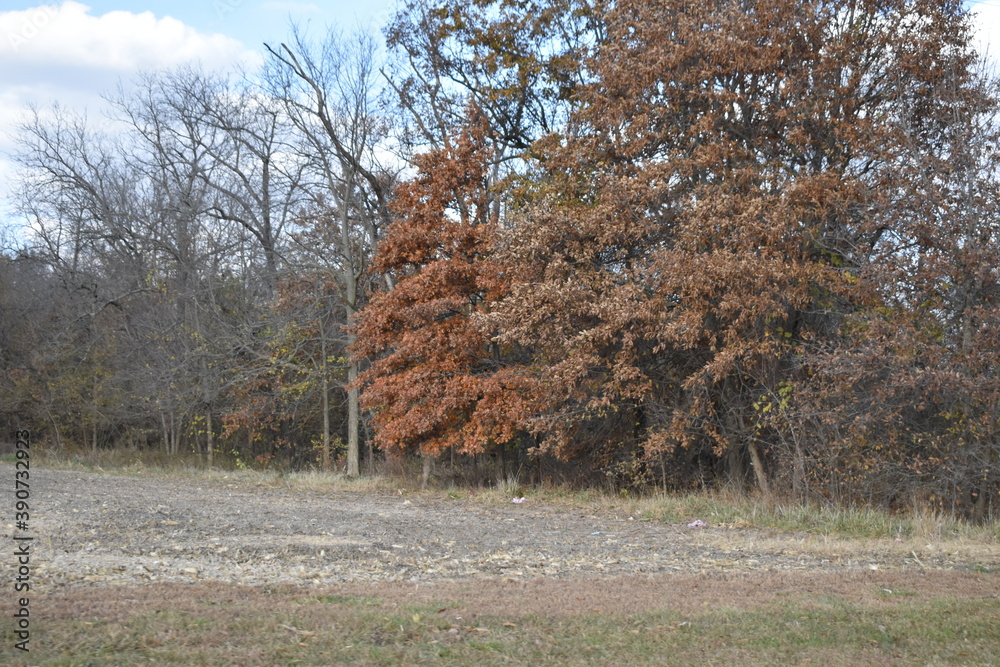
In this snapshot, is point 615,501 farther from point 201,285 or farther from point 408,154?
point 201,285

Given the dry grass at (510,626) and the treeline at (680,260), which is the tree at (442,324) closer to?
the treeline at (680,260)

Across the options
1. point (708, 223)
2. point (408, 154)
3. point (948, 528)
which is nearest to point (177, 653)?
point (948, 528)

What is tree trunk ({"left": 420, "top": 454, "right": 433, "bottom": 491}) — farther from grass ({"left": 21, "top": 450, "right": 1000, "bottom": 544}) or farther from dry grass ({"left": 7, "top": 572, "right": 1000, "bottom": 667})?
dry grass ({"left": 7, "top": 572, "right": 1000, "bottom": 667})

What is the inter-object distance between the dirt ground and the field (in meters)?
0.04

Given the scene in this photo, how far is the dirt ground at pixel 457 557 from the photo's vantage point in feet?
24.6

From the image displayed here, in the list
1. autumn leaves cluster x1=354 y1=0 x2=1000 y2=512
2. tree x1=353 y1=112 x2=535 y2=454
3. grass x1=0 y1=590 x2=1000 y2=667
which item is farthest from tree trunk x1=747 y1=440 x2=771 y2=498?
grass x1=0 y1=590 x2=1000 y2=667

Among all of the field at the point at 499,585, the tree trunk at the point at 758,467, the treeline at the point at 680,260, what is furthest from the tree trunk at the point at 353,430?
the tree trunk at the point at 758,467

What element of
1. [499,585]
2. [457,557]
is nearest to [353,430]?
[457,557]

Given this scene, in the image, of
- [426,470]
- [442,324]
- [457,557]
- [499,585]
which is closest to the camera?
[499,585]

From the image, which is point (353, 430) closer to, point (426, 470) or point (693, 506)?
point (426, 470)

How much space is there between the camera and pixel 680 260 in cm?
1448

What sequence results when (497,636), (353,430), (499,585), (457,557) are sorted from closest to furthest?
(497,636), (499,585), (457,557), (353,430)

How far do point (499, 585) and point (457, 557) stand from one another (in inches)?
73.9

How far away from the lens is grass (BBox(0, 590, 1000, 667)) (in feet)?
17.4
